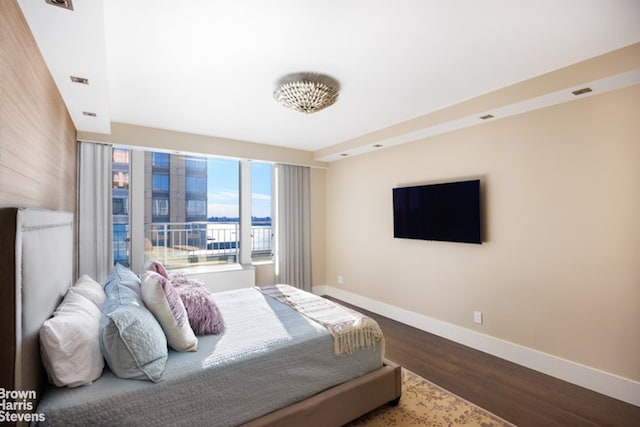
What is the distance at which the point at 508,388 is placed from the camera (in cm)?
253

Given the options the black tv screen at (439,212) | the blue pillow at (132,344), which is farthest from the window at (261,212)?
the blue pillow at (132,344)

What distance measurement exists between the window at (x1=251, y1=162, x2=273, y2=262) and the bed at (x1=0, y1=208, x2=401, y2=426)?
2.63 metres

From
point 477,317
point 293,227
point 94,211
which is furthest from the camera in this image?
point 293,227

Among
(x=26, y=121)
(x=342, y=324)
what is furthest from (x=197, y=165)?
(x=342, y=324)

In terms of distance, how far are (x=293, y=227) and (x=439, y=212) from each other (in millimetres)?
2421

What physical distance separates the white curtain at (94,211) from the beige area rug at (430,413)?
3.21m

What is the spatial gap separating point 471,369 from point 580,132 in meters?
2.31

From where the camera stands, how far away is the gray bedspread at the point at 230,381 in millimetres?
1377

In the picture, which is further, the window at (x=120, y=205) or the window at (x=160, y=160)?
the window at (x=160, y=160)

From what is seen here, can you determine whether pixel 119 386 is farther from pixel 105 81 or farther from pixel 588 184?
pixel 588 184

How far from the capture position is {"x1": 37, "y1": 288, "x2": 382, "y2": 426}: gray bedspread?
1.38 m

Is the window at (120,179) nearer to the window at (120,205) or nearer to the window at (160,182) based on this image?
the window at (120,205)

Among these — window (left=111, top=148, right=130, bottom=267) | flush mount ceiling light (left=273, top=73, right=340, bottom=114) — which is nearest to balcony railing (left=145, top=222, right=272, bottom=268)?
window (left=111, top=148, right=130, bottom=267)

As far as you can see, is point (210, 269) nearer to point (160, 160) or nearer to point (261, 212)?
point (261, 212)
